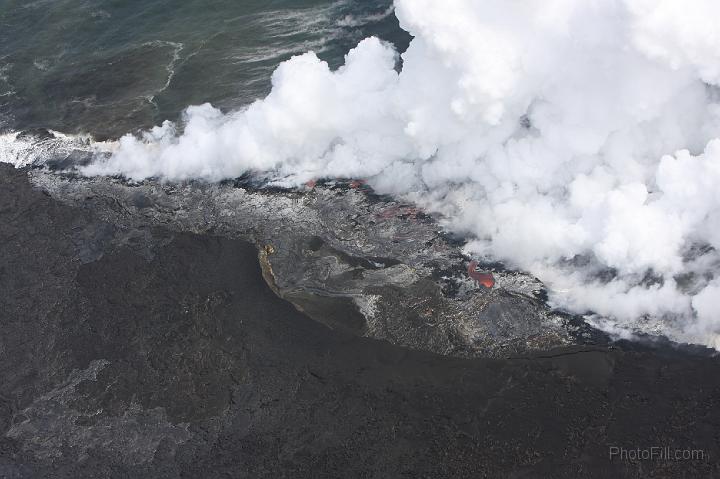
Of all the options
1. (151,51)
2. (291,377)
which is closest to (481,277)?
(291,377)

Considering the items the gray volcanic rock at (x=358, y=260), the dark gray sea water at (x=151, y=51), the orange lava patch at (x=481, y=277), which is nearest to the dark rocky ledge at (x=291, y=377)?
the gray volcanic rock at (x=358, y=260)

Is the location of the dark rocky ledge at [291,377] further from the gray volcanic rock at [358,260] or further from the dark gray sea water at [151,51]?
the dark gray sea water at [151,51]

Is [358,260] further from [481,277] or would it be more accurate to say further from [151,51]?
[151,51]

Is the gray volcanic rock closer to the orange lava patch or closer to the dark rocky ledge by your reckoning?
the dark rocky ledge

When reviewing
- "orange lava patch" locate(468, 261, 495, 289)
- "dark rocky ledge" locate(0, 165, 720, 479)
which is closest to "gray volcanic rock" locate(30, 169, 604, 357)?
"dark rocky ledge" locate(0, 165, 720, 479)

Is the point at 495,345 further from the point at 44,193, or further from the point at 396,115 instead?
the point at 44,193
